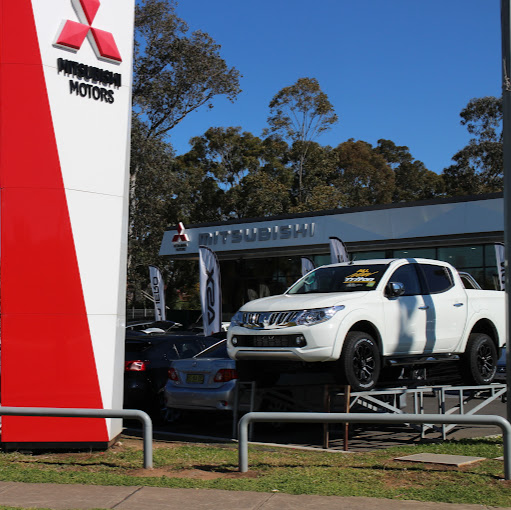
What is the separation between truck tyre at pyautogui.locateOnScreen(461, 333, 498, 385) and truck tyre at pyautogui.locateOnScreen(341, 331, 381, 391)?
1957 mm

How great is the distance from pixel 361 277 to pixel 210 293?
11.4 metres

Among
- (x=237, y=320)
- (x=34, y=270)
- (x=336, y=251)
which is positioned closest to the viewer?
(x=34, y=270)

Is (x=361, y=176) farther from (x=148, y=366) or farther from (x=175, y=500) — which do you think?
(x=175, y=500)

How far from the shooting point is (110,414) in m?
7.62

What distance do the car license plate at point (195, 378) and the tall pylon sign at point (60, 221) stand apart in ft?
6.21

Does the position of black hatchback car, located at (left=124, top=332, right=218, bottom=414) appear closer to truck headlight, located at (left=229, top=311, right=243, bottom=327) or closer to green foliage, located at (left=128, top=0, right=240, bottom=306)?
truck headlight, located at (left=229, top=311, right=243, bottom=327)

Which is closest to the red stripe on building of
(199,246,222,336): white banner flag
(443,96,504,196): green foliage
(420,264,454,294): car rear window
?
(420,264,454,294): car rear window

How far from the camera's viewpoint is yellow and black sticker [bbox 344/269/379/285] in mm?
10188

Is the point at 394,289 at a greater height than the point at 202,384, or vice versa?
the point at 394,289

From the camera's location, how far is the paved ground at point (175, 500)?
241 inches

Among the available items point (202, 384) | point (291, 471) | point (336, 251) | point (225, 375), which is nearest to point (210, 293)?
point (336, 251)

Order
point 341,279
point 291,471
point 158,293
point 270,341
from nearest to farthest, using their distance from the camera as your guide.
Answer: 1. point 291,471
2. point 270,341
3. point 341,279
4. point 158,293

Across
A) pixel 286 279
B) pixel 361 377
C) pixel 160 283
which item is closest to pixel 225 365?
pixel 361 377

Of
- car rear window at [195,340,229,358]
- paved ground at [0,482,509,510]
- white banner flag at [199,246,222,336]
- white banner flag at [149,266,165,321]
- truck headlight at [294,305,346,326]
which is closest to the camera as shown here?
paved ground at [0,482,509,510]
